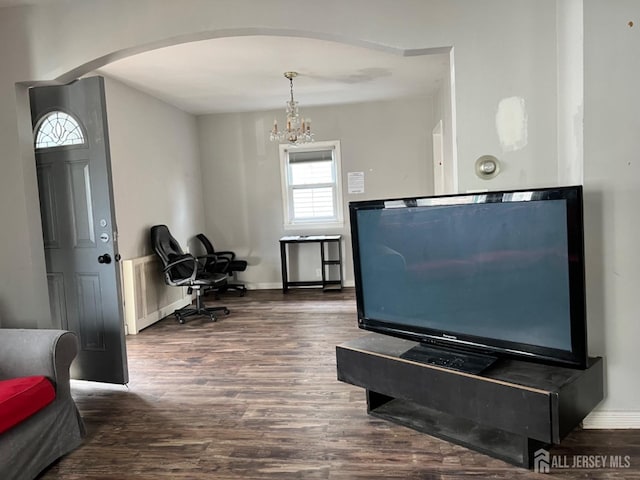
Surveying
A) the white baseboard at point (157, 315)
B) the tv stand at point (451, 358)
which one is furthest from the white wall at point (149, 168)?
the tv stand at point (451, 358)

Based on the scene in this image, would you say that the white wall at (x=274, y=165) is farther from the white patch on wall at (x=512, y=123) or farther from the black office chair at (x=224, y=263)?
the white patch on wall at (x=512, y=123)

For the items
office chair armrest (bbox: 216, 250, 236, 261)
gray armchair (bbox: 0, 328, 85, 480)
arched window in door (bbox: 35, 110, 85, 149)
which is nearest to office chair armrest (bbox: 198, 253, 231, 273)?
office chair armrest (bbox: 216, 250, 236, 261)

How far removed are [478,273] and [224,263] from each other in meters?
4.55

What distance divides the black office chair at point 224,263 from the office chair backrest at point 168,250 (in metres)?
0.72

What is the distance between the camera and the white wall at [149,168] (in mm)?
4449

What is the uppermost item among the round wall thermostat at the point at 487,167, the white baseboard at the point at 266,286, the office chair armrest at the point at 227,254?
the round wall thermostat at the point at 487,167

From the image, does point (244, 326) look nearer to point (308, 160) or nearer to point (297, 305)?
point (297, 305)

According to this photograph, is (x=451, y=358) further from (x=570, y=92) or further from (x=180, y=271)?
(x=180, y=271)

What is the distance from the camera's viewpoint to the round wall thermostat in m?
2.42

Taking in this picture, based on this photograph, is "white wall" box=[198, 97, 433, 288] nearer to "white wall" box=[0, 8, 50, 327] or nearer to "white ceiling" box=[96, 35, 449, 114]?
"white ceiling" box=[96, 35, 449, 114]

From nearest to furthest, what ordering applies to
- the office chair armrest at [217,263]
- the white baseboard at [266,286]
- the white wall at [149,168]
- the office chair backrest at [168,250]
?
the white wall at [149,168] < the office chair backrest at [168,250] < the office chair armrest at [217,263] < the white baseboard at [266,286]

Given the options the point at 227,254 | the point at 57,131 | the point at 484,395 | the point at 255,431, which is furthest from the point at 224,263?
the point at 484,395

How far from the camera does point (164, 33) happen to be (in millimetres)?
2578

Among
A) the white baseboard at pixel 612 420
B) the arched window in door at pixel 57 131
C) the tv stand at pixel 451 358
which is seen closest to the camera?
the tv stand at pixel 451 358
